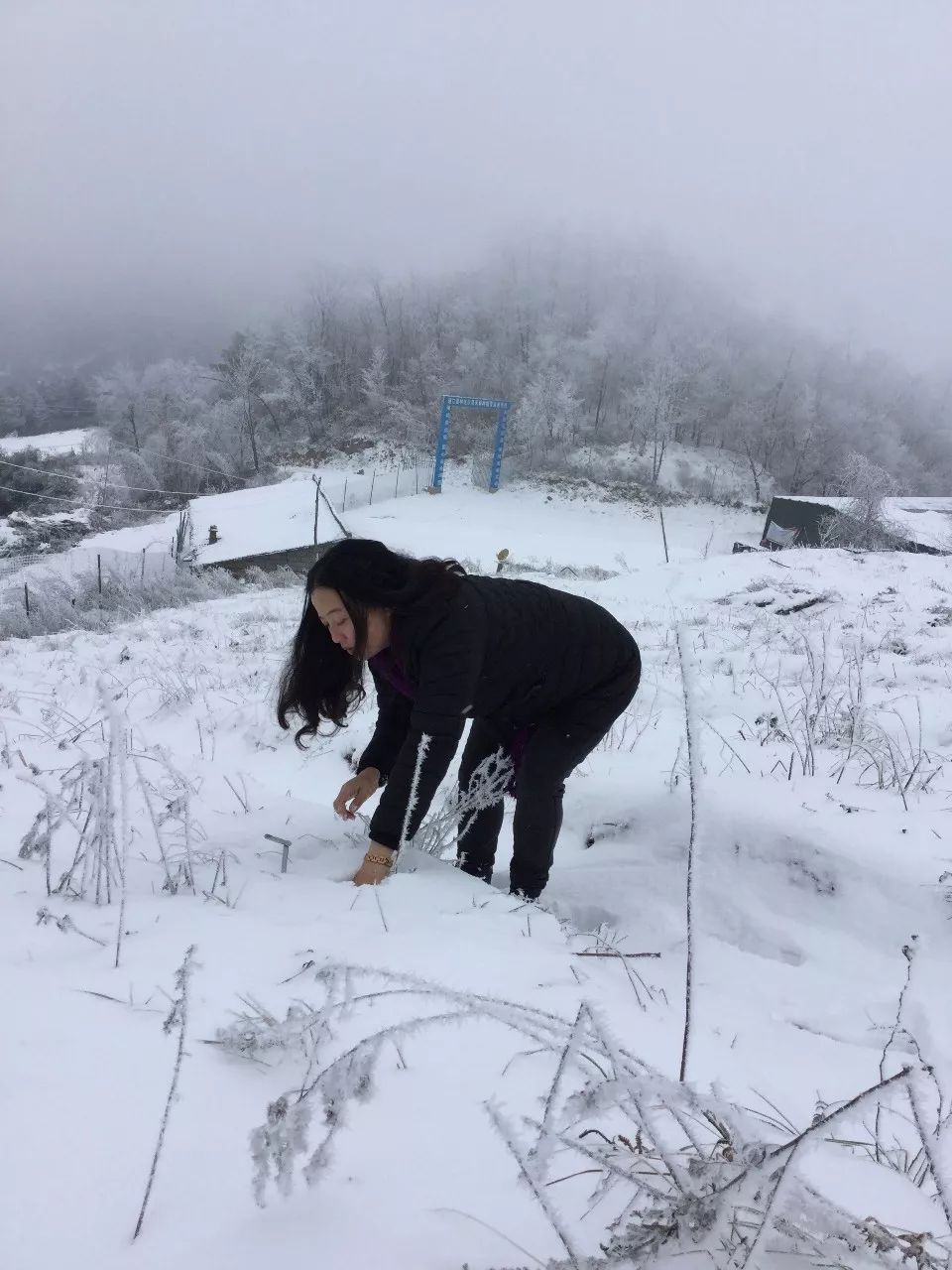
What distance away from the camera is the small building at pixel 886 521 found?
65.7 feet

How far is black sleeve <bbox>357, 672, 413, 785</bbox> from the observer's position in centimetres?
250

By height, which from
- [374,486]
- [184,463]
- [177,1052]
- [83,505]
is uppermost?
[177,1052]

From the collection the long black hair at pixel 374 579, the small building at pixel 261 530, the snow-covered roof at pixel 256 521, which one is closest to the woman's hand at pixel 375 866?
the long black hair at pixel 374 579

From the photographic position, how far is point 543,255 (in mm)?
68562

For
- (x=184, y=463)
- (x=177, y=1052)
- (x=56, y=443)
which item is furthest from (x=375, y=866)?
(x=56, y=443)

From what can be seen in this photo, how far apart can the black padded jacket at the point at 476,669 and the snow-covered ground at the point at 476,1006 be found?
0.31m

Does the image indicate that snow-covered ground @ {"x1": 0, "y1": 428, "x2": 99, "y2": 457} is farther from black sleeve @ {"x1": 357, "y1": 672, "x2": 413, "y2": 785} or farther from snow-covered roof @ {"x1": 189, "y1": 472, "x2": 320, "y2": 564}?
black sleeve @ {"x1": 357, "y1": 672, "x2": 413, "y2": 785}

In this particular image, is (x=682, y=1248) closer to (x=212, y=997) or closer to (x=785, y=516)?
(x=212, y=997)

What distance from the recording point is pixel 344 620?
211cm

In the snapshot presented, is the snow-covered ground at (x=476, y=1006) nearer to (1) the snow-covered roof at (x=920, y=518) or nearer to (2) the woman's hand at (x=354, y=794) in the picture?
(2) the woman's hand at (x=354, y=794)

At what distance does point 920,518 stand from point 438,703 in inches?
1051

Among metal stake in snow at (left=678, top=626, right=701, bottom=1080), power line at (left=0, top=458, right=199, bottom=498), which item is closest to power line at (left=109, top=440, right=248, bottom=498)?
power line at (left=0, top=458, right=199, bottom=498)

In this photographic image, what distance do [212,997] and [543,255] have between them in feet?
257

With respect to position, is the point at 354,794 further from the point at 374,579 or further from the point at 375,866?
the point at 374,579
